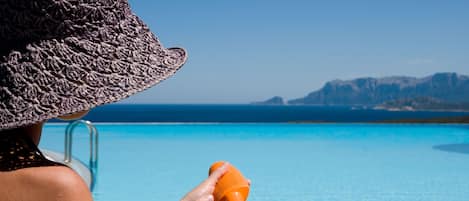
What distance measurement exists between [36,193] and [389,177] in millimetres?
9169

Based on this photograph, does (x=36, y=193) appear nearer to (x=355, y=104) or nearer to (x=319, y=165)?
(x=319, y=165)

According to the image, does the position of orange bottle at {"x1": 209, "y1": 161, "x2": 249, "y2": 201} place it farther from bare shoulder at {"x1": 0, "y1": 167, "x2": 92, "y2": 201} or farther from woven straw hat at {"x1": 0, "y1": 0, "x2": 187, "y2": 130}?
bare shoulder at {"x1": 0, "y1": 167, "x2": 92, "y2": 201}

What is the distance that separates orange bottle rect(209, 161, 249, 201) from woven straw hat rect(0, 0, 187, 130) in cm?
37

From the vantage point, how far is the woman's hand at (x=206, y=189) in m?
1.14

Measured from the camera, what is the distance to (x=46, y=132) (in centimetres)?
1591

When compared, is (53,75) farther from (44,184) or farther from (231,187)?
(231,187)

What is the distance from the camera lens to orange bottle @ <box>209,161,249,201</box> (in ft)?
4.00

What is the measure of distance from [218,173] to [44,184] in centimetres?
54

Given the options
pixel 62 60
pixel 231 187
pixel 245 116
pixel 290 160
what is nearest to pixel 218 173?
pixel 231 187

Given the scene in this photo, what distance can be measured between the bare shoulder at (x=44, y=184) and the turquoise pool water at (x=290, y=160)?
22.4ft

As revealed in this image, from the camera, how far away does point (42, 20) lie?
855 millimetres

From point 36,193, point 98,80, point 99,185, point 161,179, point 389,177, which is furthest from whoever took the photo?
point 389,177

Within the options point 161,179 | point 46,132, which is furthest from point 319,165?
point 46,132

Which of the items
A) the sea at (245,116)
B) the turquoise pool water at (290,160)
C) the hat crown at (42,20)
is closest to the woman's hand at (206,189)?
the hat crown at (42,20)
